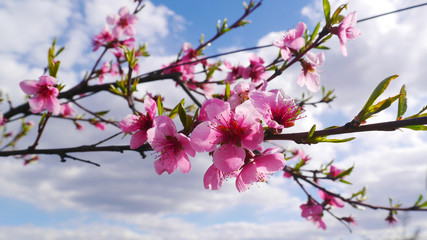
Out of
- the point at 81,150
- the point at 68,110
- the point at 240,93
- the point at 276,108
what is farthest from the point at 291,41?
the point at 68,110

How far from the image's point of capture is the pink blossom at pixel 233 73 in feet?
7.44

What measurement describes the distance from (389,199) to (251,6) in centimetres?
176

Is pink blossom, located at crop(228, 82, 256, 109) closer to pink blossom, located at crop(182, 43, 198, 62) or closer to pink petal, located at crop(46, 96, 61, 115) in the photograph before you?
pink petal, located at crop(46, 96, 61, 115)

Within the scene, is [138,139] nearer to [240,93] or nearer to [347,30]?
[240,93]

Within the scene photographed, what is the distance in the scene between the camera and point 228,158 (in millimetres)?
902

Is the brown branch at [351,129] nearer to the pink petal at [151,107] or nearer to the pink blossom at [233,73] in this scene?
the pink petal at [151,107]

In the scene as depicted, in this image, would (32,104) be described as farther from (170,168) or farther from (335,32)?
(335,32)

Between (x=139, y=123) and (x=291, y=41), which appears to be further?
(x=291, y=41)

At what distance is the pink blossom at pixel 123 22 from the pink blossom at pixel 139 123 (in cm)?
192

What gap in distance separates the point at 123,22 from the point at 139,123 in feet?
6.68

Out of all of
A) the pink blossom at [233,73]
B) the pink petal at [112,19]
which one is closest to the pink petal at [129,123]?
the pink blossom at [233,73]

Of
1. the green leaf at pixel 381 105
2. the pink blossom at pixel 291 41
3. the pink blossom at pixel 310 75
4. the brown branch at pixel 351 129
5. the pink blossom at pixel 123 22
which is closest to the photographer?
the brown branch at pixel 351 129

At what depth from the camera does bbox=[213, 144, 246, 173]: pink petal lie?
35.0 inches

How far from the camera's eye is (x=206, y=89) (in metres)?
2.40
